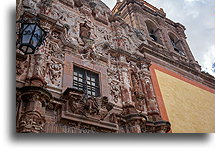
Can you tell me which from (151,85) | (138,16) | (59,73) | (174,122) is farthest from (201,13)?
(138,16)

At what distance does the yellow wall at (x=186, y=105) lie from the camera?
6.68 m

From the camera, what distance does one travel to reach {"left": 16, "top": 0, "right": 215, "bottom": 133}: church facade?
481 centimetres

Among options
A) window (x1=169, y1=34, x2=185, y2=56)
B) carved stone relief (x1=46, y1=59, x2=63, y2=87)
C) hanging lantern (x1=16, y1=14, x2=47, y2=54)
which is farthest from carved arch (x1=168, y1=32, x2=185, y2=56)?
hanging lantern (x1=16, y1=14, x2=47, y2=54)

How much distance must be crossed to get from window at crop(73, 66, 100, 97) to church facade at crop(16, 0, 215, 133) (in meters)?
0.02

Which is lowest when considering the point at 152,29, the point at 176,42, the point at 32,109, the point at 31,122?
the point at 31,122

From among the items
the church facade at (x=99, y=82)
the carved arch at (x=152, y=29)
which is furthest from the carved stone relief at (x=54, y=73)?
the carved arch at (x=152, y=29)

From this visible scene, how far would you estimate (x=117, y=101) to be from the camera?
20.5 feet

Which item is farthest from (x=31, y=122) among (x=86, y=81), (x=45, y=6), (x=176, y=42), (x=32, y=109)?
(x=176, y=42)

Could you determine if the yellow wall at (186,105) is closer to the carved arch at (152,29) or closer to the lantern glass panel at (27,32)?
the carved arch at (152,29)

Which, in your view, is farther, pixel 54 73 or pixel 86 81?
pixel 86 81

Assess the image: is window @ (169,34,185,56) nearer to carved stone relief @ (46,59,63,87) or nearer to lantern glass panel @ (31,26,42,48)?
carved stone relief @ (46,59,63,87)

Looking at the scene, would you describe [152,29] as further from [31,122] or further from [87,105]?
[31,122]

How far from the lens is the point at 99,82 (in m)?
6.28

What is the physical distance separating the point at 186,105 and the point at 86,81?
3326 mm
